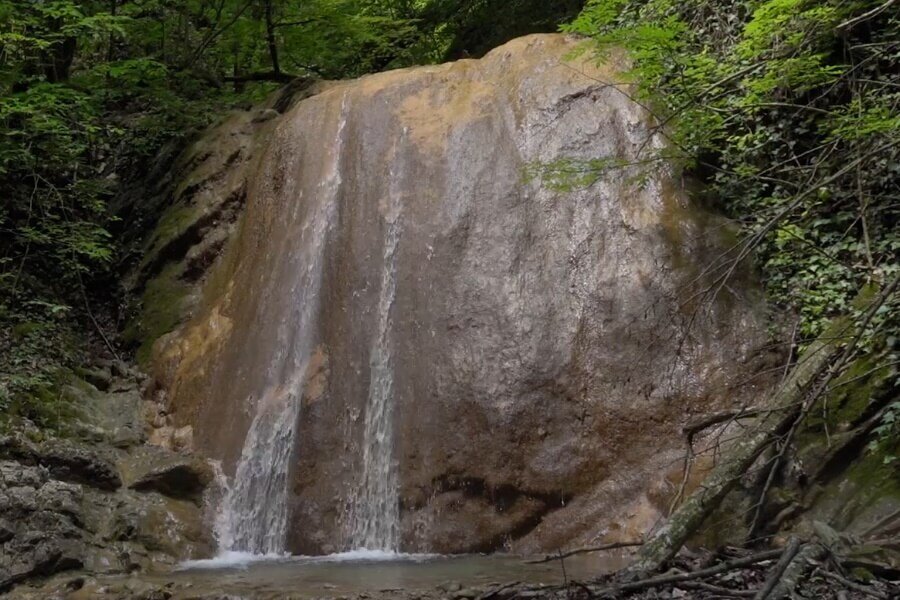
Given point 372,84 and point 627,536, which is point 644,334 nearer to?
point 627,536

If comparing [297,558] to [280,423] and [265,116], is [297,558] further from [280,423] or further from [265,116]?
[265,116]

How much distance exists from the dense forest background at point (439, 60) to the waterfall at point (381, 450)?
2030mm

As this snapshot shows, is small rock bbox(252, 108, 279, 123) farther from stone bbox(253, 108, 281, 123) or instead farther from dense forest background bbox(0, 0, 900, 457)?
dense forest background bbox(0, 0, 900, 457)

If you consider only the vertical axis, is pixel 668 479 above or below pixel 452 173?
below

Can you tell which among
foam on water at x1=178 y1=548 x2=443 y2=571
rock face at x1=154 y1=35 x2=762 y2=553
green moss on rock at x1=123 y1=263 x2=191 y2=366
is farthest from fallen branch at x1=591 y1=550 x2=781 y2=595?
green moss on rock at x1=123 y1=263 x2=191 y2=366

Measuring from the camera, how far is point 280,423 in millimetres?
8234

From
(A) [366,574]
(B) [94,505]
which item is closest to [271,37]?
(B) [94,505]

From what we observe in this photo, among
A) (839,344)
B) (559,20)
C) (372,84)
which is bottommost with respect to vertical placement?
(839,344)

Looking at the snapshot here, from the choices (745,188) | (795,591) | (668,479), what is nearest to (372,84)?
→ (745,188)

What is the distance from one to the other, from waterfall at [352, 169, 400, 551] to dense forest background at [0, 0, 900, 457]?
2030 millimetres

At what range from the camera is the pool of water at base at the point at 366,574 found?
5.35 meters

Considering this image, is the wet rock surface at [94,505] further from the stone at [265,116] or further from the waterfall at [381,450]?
the stone at [265,116]

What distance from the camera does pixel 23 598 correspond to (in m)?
5.73

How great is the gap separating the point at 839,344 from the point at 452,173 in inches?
178
